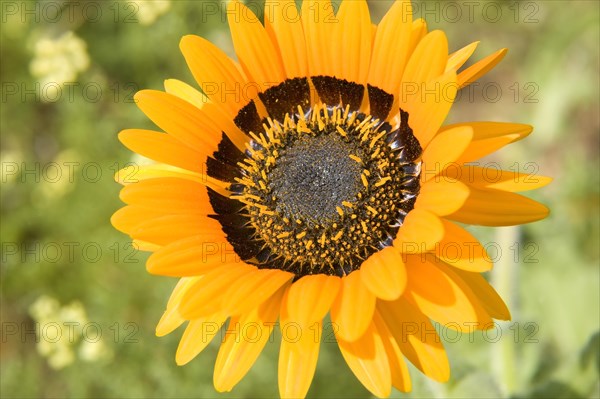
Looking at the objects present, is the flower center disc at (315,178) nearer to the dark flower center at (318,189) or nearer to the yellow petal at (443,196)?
the dark flower center at (318,189)

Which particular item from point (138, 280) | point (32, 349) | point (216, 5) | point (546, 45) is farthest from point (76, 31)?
point (546, 45)

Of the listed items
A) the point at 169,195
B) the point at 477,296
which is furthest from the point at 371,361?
the point at 169,195

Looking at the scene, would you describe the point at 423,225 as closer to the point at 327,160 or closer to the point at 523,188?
the point at 523,188

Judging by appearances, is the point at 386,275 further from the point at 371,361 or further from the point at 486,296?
the point at 486,296

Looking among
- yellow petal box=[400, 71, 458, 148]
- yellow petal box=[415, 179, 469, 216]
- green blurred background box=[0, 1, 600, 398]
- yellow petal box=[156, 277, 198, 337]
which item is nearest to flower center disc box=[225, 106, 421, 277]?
yellow petal box=[400, 71, 458, 148]

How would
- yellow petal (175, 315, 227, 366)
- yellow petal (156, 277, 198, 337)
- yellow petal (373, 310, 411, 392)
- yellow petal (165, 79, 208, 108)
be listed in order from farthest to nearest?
yellow petal (165, 79, 208, 108) < yellow petal (156, 277, 198, 337) < yellow petal (175, 315, 227, 366) < yellow petal (373, 310, 411, 392)

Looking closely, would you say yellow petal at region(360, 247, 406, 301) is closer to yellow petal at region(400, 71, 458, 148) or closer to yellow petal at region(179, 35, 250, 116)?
yellow petal at region(400, 71, 458, 148)
